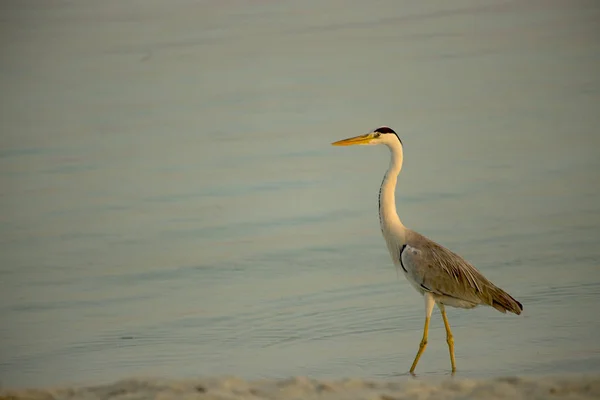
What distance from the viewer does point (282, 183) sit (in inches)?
446

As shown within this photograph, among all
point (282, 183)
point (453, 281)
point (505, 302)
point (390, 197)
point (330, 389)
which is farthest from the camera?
point (282, 183)

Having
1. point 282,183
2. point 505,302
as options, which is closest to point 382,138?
point 505,302

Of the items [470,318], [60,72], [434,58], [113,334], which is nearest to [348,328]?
[470,318]

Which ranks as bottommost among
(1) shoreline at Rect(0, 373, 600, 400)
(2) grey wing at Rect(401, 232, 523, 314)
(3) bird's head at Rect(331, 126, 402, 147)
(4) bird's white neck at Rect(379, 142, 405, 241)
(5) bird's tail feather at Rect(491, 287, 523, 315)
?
(1) shoreline at Rect(0, 373, 600, 400)

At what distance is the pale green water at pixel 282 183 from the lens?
7.51 meters

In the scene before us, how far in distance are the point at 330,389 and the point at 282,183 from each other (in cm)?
586

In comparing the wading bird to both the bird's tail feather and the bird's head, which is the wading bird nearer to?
the bird's tail feather

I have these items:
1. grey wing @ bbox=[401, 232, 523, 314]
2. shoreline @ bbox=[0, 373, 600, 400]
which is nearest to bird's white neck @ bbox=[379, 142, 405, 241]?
grey wing @ bbox=[401, 232, 523, 314]

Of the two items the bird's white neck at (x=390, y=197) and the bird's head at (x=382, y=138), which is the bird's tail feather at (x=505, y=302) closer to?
the bird's white neck at (x=390, y=197)

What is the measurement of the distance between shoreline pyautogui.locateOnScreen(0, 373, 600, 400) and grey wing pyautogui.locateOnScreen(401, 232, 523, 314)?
108 centimetres

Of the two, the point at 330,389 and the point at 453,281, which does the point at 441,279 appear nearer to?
the point at 453,281

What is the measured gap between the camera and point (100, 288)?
884cm

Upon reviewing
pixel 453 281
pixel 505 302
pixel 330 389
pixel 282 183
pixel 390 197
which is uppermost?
pixel 282 183

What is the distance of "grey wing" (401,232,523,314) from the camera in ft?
22.8
